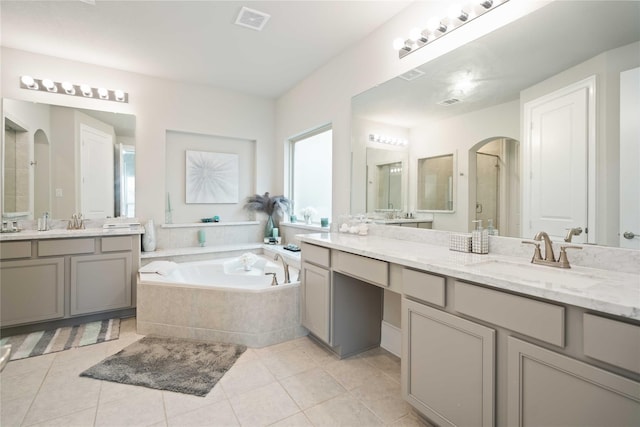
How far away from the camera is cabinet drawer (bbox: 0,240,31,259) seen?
256 centimetres

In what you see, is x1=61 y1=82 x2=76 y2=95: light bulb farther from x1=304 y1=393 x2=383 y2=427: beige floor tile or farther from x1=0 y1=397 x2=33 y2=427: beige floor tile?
x1=304 y1=393 x2=383 y2=427: beige floor tile

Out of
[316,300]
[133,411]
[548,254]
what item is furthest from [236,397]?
[548,254]

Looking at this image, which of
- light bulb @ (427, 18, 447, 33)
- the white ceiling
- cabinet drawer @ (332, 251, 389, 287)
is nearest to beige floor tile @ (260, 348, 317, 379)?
cabinet drawer @ (332, 251, 389, 287)

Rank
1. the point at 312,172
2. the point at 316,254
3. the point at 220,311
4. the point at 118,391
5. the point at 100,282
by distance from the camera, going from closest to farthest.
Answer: the point at 118,391 → the point at 316,254 → the point at 220,311 → the point at 100,282 → the point at 312,172

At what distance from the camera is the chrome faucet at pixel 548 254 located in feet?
4.45

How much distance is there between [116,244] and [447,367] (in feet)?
10.1

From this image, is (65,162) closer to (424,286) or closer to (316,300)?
(316,300)

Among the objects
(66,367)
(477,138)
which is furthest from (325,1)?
(66,367)

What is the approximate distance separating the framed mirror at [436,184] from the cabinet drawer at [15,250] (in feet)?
11.0

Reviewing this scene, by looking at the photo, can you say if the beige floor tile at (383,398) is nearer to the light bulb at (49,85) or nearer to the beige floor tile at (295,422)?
the beige floor tile at (295,422)

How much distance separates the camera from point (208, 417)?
1633 mm

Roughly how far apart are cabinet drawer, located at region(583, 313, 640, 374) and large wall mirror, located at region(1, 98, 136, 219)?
401 cm

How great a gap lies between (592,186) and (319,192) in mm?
2752

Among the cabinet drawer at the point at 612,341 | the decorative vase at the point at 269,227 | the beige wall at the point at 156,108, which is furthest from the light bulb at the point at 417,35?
the decorative vase at the point at 269,227
